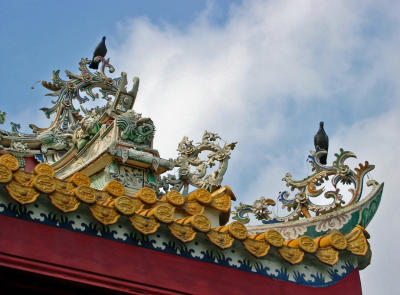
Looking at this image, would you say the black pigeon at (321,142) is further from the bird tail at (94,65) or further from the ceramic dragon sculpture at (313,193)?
the bird tail at (94,65)

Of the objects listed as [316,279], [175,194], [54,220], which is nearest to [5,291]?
[54,220]

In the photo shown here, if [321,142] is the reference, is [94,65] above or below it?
above

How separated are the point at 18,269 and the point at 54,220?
2.00 feet

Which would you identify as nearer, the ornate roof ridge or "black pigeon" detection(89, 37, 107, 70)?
the ornate roof ridge

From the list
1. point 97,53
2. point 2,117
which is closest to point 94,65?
point 97,53

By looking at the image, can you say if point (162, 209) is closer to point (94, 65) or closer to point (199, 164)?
point (199, 164)

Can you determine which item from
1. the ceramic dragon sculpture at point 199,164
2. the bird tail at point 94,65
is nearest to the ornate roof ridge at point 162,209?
the ceramic dragon sculpture at point 199,164

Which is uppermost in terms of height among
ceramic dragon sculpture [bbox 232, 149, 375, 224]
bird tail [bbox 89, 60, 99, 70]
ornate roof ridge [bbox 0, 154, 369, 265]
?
bird tail [bbox 89, 60, 99, 70]

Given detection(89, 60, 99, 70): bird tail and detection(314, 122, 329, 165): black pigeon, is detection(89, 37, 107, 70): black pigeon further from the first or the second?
detection(314, 122, 329, 165): black pigeon

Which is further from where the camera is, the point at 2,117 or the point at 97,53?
the point at 97,53

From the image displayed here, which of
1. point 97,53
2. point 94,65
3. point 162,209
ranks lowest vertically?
point 162,209

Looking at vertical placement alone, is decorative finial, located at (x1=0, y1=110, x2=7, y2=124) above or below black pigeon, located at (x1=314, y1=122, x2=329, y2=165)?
below

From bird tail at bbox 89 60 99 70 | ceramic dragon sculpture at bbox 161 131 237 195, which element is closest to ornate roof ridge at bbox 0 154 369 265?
ceramic dragon sculpture at bbox 161 131 237 195

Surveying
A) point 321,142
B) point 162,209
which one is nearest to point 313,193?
point 321,142
